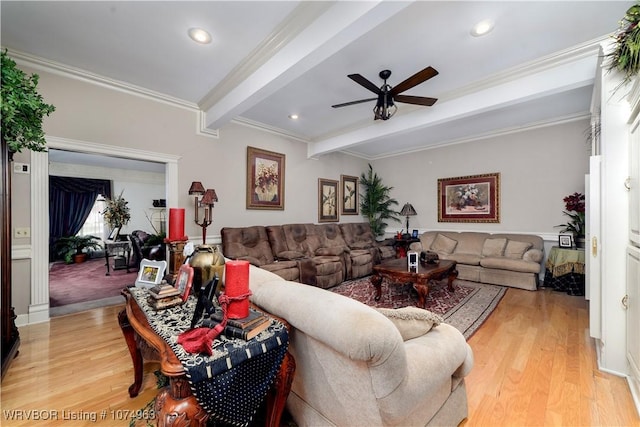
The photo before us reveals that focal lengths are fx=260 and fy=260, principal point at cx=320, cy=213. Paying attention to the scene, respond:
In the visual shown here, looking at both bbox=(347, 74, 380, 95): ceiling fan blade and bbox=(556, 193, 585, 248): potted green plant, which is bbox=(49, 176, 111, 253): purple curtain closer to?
bbox=(347, 74, 380, 95): ceiling fan blade

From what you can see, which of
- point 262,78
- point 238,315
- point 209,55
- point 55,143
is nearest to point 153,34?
point 209,55

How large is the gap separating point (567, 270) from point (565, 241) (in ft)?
1.56

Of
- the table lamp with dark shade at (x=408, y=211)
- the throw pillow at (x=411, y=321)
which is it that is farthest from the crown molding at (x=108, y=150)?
the table lamp with dark shade at (x=408, y=211)

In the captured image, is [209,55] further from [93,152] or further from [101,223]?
[101,223]

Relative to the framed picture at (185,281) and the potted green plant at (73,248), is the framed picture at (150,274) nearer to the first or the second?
the framed picture at (185,281)

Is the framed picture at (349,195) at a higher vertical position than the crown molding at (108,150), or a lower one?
lower

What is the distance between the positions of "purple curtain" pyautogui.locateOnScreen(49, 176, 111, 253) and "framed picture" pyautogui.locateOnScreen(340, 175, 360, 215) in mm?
6799

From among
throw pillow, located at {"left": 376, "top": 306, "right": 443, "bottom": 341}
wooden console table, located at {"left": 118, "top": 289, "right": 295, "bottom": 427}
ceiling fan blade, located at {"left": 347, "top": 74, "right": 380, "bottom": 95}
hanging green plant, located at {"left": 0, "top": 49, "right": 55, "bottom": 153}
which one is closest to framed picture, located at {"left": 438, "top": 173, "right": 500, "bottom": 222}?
ceiling fan blade, located at {"left": 347, "top": 74, "right": 380, "bottom": 95}

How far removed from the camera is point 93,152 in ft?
10.0

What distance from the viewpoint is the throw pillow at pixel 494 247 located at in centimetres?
453

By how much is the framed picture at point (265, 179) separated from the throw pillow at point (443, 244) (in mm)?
3144

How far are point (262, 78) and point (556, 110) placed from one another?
173 inches

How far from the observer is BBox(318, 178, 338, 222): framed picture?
5602 mm

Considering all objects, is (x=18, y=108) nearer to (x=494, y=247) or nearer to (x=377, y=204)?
(x=377, y=204)
